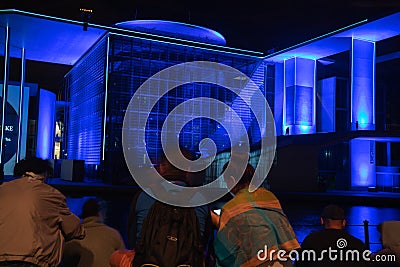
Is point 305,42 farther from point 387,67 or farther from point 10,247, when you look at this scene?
point 10,247

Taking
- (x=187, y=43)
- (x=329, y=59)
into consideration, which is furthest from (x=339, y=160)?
(x=187, y=43)

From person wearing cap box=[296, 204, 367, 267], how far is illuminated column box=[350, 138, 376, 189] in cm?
2430

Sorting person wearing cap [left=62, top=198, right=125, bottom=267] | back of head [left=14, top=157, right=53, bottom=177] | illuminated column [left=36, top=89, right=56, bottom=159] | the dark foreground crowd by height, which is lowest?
person wearing cap [left=62, top=198, right=125, bottom=267]

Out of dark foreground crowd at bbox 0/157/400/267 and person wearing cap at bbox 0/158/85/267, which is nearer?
dark foreground crowd at bbox 0/157/400/267

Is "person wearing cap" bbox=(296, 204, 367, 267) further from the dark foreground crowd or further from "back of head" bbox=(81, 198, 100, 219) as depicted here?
"back of head" bbox=(81, 198, 100, 219)

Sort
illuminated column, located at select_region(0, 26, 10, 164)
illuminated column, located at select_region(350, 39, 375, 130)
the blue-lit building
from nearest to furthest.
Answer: the blue-lit building
illuminated column, located at select_region(0, 26, 10, 164)
illuminated column, located at select_region(350, 39, 375, 130)

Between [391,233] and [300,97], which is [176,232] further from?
[300,97]

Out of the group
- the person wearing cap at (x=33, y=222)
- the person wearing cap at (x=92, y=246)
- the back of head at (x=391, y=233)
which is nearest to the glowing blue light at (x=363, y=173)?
the back of head at (x=391, y=233)

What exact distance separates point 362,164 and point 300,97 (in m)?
7.00

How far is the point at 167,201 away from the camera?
2.98 m

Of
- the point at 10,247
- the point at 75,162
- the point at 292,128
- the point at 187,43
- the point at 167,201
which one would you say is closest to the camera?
the point at 167,201

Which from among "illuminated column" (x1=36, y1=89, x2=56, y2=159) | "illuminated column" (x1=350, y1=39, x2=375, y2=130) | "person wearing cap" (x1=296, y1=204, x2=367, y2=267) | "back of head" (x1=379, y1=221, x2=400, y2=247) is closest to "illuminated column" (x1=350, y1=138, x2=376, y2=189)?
"illuminated column" (x1=350, y1=39, x2=375, y2=130)

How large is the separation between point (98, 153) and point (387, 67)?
2360 centimetres

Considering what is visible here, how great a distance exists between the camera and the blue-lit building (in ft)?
83.3
